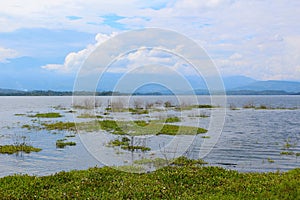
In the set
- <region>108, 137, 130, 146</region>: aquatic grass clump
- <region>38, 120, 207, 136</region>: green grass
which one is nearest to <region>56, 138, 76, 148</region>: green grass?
<region>108, 137, 130, 146</region>: aquatic grass clump

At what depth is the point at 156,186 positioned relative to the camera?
46.1 ft

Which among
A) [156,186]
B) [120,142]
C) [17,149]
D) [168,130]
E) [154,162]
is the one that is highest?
[156,186]

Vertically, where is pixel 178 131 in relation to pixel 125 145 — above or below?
above

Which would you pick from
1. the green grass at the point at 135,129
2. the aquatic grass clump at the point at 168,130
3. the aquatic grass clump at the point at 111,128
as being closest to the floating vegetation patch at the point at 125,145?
the aquatic grass clump at the point at 111,128

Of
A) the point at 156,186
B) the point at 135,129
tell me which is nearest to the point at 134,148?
the point at 135,129

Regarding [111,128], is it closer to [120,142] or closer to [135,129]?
[135,129]

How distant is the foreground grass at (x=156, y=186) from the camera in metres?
13.0

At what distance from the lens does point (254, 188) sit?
13.9 metres

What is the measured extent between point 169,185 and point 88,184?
362 centimetres

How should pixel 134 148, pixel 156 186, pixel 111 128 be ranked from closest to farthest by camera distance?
1. pixel 156 186
2. pixel 134 148
3. pixel 111 128

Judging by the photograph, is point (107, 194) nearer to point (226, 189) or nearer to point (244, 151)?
point (226, 189)

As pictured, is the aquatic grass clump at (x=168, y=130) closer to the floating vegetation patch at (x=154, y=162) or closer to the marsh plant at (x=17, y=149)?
the floating vegetation patch at (x=154, y=162)

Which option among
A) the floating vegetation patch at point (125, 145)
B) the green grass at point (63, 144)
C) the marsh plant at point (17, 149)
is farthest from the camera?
the green grass at point (63, 144)

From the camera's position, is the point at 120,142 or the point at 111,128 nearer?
the point at 120,142
